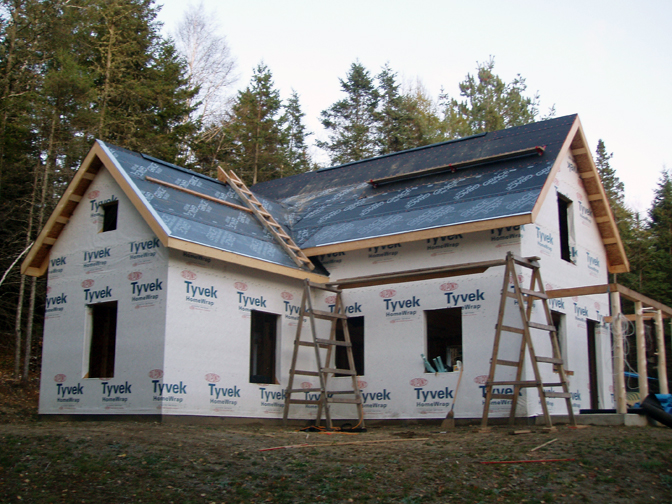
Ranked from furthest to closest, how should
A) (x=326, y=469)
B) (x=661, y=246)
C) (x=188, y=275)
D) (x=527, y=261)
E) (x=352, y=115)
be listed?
(x=352, y=115), (x=661, y=246), (x=188, y=275), (x=527, y=261), (x=326, y=469)

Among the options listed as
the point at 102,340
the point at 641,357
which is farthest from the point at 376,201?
the point at 102,340

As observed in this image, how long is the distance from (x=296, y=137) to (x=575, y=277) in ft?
79.3

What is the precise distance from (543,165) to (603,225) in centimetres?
366

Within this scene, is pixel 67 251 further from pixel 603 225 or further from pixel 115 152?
pixel 603 225

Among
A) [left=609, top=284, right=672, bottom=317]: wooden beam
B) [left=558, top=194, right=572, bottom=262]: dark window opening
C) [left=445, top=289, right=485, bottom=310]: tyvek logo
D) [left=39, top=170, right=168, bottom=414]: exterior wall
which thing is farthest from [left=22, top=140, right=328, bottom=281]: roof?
[left=609, top=284, right=672, bottom=317]: wooden beam

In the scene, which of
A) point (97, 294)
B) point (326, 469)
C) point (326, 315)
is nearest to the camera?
point (326, 469)

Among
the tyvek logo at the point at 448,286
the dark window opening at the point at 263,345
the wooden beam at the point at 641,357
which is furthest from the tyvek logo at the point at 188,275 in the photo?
the wooden beam at the point at 641,357

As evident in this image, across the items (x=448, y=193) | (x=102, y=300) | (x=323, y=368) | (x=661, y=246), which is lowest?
(x=323, y=368)

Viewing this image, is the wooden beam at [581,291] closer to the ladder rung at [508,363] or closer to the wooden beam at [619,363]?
the wooden beam at [619,363]

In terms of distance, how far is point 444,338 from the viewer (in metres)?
12.8

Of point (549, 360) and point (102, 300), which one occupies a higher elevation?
point (102, 300)

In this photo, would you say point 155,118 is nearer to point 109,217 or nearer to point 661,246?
point 109,217

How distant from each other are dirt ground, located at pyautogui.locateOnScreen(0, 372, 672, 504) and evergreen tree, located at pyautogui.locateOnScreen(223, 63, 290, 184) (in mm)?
22578

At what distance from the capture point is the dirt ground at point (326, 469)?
5.86 m
